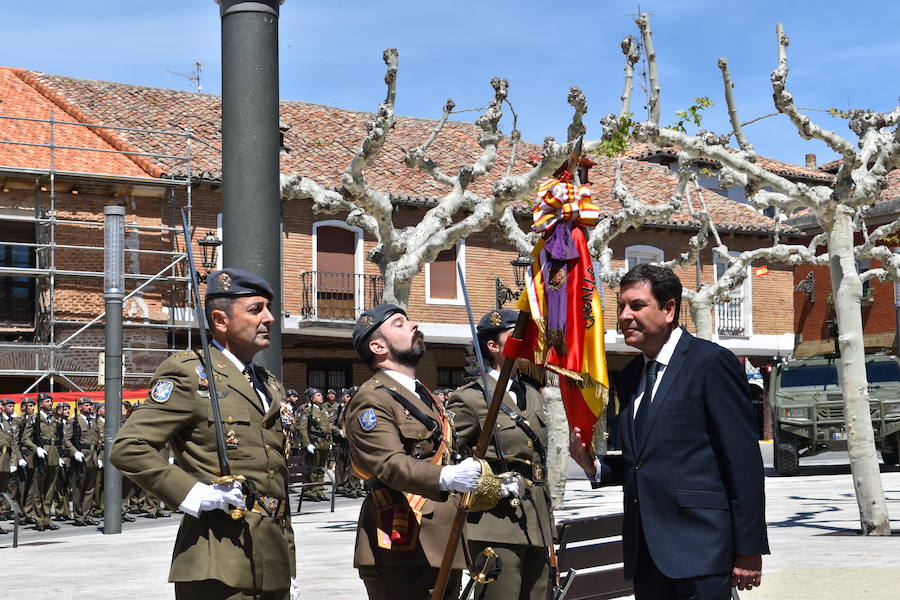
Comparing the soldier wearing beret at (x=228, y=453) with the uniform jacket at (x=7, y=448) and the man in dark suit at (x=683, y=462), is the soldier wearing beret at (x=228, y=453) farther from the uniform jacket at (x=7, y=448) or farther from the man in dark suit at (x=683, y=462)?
the uniform jacket at (x=7, y=448)

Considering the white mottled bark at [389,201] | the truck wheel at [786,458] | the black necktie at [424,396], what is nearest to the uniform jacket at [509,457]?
the black necktie at [424,396]

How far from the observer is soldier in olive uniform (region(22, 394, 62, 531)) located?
18.9 m

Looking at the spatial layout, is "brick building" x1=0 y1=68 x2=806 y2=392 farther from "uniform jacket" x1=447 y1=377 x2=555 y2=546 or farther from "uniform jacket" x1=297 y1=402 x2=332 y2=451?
"uniform jacket" x1=447 y1=377 x2=555 y2=546

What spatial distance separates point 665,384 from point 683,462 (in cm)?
29

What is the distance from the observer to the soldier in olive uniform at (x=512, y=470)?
6.12m

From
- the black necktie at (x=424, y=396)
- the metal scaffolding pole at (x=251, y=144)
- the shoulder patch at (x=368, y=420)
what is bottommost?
the shoulder patch at (x=368, y=420)

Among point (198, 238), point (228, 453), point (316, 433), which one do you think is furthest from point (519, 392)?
point (198, 238)

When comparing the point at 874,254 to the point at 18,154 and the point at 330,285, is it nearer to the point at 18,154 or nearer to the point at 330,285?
the point at 330,285

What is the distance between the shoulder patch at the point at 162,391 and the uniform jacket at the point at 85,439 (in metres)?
15.2

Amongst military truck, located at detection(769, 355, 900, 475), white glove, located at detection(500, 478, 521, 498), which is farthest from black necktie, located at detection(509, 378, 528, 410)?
military truck, located at detection(769, 355, 900, 475)

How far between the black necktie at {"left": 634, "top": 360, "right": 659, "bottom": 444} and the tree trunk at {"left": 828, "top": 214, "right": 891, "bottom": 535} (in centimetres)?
852

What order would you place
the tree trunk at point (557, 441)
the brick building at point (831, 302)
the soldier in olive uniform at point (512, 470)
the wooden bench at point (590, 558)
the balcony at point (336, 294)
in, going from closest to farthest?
the soldier in olive uniform at point (512, 470)
the wooden bench at point (590, 558)
the tree trunk at point (557, 441)
the balcony at point (336, 294)
the brick building at point (831, 302)

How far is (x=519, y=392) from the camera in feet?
22.1

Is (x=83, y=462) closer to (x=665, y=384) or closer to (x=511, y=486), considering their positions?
(x=511, y=486)
